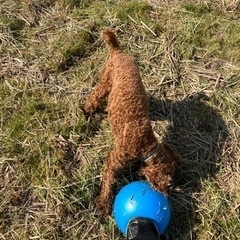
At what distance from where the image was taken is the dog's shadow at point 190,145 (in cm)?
376

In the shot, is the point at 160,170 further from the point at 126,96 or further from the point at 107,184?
the point at 126,96

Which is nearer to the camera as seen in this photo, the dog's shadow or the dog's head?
the dog's head

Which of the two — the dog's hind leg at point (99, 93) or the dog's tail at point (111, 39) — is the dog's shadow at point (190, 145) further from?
the dog's tail at point (111, 39)

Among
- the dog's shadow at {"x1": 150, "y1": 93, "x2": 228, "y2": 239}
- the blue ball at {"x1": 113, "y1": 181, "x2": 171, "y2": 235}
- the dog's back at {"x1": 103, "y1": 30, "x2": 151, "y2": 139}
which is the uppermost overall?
the dog's back at {"x1": 103, "y1": 30, "x2": 151, "y2": 139}

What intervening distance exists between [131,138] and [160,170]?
336mm

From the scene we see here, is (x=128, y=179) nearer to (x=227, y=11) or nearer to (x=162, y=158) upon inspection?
(x=162, y=158)

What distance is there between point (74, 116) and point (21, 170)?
28.3 inches

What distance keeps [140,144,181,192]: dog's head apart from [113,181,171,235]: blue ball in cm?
8

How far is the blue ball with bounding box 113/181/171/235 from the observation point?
11.2 ft

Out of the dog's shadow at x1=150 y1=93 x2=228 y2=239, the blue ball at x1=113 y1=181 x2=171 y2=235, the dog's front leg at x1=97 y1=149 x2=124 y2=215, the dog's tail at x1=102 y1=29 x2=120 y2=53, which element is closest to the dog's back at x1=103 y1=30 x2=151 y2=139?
the dog's tail at x1=102 y1=29 x2=120 y2=53

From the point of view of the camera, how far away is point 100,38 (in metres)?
4.77

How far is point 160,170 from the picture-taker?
3.40m

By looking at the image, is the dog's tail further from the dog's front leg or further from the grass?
the dog's front leg

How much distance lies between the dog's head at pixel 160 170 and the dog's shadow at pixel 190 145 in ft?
1.44
